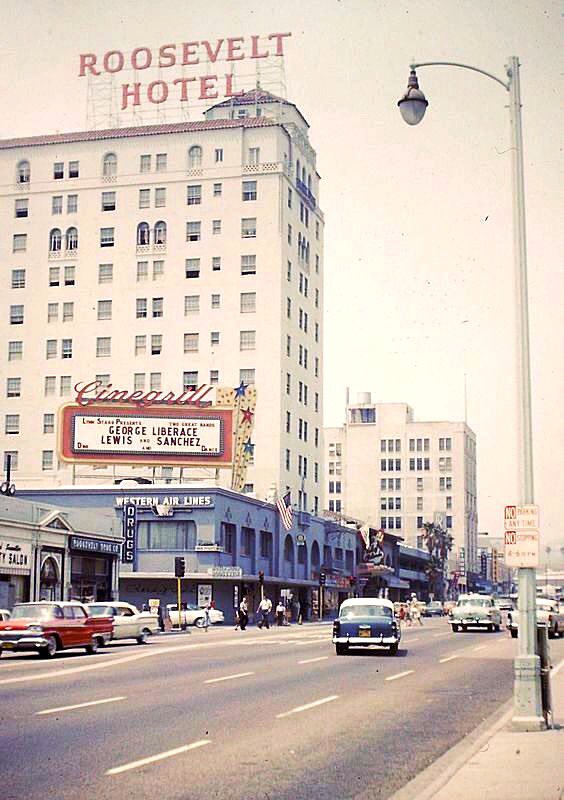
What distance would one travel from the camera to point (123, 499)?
72562mm

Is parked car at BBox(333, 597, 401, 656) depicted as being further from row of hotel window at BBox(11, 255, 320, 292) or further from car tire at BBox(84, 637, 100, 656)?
row of hotel window at BBox(11, 255, 320, 292)

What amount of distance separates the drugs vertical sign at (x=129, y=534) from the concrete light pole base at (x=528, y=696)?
1995 inches

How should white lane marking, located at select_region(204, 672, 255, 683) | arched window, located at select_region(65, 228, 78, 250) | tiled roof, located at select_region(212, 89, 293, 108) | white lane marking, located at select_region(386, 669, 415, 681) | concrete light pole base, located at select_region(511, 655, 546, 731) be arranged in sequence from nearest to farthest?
concrete light pole base, located at select_region(511, 655, 546, 731) → white lane marking, located at select_region(204, 672, 255, 683) → white lane marking, located at select_region(386, 669, 415, 681) → arched window, located at select_region(65, 228, 78, 250) → tiled roof, located at select_region(212, 89, 293, 108)

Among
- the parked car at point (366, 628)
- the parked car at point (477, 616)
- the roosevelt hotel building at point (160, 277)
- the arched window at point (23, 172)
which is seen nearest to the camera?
the parked car at point (366, 628)

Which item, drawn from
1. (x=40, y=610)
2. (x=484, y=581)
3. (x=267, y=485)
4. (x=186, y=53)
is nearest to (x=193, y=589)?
(x=267, y=485)

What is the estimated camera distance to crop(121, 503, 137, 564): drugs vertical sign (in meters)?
63.1

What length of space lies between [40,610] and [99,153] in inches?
2689

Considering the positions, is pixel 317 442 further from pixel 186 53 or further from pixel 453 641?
pixel 453 641

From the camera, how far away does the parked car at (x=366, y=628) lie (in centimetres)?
3184

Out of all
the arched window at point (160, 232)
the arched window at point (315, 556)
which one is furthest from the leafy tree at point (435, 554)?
the arched window at point (160, 232)

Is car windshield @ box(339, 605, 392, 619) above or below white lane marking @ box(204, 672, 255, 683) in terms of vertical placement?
above

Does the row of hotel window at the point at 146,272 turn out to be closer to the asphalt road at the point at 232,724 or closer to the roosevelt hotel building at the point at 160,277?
the roosevelt hotel building at the point at 160,277

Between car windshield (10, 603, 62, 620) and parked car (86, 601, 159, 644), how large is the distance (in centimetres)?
676

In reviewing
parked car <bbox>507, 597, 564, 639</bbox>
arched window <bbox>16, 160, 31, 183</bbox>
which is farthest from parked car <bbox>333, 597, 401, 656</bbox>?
arched window <bbox>16, 160, 31, 183</bbox>
